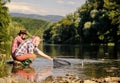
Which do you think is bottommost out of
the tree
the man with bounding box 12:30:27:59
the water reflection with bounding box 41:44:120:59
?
the water reflection with bounding box 41:44:120:59

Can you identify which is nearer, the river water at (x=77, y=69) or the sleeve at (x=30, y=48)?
the river water at (x=77, y=69)

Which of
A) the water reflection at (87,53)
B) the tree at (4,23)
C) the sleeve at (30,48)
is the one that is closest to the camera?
the sleeve at (30,48)

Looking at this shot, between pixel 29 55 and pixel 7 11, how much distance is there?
46548mm

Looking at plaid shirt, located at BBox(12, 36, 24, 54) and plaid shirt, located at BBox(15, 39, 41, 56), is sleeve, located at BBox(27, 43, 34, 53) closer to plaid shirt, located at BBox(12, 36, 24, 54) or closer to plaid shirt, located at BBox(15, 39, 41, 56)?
plaid shirt, located at BBox(15, 39, 41, 56)

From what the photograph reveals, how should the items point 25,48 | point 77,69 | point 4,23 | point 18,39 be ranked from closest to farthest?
point 25,48, point 18,39, point 77,69, point 4,23

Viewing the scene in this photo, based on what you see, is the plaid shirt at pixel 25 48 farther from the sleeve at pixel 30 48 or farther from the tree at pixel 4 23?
the tree at pixel 4 23

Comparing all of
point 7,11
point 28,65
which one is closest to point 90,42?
point 7,11

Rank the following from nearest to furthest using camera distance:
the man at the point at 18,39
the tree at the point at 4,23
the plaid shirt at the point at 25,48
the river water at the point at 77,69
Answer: the river water at the point at 77,69, the plaid shirt at the point at 25,48, the man at the point at 18,39, the tree at the point at 4,23

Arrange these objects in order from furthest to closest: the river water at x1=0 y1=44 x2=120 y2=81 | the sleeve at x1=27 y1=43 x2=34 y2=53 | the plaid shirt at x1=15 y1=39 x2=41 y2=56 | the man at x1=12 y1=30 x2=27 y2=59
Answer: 1. the man at x1=12 y1=30 x2=27 y2=59
2. the sleeve at x1=27 y1=43 x2=34 y2=53
3. the plaid shirt at x1=15 y1=39 x2=41 y2=56
4. the river water at x1=0 y1=44 x2=120 y2=81

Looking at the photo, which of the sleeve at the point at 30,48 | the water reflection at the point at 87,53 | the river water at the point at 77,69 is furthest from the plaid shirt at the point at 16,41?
the water reflection at the point at 87,53

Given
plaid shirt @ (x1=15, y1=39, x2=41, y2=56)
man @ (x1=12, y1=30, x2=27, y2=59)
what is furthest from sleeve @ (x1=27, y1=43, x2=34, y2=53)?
man @ (x1=12, y1=30, x2=27, y2=59)

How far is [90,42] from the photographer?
115 m

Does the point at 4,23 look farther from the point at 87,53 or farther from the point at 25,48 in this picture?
the point at 25,48

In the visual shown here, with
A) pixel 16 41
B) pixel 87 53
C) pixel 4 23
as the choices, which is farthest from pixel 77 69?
pixel 4 23
